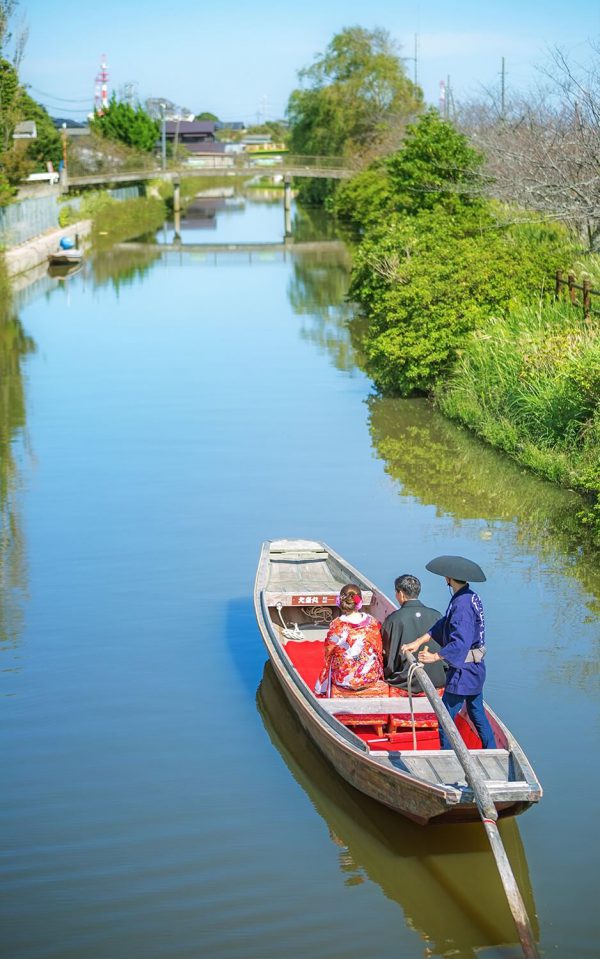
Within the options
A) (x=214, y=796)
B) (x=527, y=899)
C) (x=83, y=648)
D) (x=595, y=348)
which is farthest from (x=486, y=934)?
(x=595, y=348)

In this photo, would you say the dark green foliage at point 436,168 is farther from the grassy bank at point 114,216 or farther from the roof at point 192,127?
the roof at point 192,127

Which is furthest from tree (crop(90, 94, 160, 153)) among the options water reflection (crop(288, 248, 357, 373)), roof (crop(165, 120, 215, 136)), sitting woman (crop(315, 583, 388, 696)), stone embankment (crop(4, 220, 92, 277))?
sitting woman (crop(315, 583, 388, 696))

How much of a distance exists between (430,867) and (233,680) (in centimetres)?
398

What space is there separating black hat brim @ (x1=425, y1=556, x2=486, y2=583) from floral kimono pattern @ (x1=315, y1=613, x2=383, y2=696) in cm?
127

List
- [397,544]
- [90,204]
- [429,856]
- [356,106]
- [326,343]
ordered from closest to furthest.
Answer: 1. [429,856]
2. [397,544]
3. [326,343]
4. [90,204]
5. [356,106]

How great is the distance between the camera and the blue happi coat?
373 inches

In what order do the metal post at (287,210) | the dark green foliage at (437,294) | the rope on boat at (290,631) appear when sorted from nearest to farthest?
1. the rope on boat at (290,631)
2. the dark green foliage at (437,294)
3. the metal post at (287,210)

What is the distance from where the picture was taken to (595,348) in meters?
19.3

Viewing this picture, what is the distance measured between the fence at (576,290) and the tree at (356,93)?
60.5 metres

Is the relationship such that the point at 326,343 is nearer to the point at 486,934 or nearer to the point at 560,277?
the point at 560,277

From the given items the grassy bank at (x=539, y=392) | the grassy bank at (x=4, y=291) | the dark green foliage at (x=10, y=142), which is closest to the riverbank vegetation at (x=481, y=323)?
the grassy bank at (x=539, y=392)

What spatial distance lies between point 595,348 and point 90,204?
203 ft

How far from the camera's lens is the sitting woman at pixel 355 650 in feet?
35.0

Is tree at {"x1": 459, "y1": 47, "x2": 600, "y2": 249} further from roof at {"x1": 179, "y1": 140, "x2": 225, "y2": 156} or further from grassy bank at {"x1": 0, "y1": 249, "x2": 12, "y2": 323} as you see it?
roof at {"x1": 179, "y1": 140, "x2": 225, "y2": 156}
